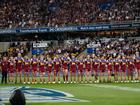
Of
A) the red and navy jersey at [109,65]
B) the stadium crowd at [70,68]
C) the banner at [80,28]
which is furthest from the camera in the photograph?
the banner at [80,28]

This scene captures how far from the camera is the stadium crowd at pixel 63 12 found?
48.1 m

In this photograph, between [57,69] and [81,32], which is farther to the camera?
[81,32]

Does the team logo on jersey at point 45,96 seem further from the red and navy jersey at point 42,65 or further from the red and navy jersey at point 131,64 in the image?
the red and navy jersey at point 131,64

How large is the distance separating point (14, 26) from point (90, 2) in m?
8.88

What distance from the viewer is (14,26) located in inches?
2013

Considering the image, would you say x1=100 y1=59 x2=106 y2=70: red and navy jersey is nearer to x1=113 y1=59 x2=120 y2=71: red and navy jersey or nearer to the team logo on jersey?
x1=113 y1=59 x2=120 y2=71: red and navy jersey

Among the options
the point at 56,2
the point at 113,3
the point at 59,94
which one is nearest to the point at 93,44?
the point at 113,3

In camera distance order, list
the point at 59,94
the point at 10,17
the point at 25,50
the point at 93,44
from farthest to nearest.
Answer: the point at 10,17, the point at 25,50, the point at 93,44, the point at 59,94

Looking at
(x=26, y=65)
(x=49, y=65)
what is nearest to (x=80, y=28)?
(x=49, y=65)

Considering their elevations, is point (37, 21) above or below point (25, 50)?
above

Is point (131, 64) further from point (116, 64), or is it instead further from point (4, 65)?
point (4, 65)

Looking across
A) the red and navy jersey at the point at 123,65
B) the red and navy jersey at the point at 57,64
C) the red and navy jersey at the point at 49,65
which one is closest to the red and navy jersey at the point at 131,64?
the red and navy jersey at the point at 123,65

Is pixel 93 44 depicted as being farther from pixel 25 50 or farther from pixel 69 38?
pixel 25 50

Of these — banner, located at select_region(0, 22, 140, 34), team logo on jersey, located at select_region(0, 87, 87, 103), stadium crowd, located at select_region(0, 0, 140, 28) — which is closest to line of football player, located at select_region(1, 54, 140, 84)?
team logo on jersey, located at select_region(0, 87, 87, 103)
